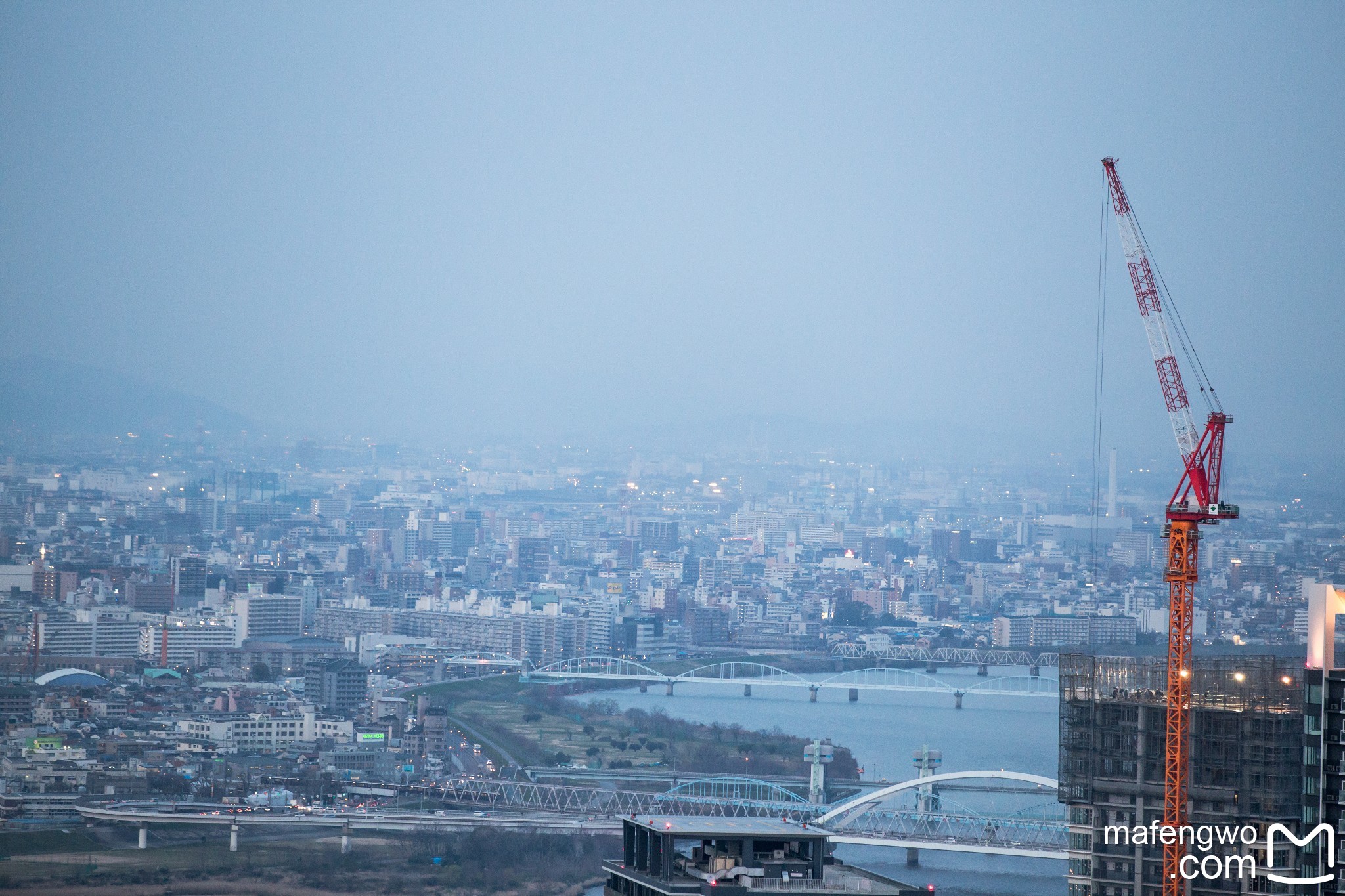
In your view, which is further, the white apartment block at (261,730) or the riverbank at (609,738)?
the white apartment block at (261,730)

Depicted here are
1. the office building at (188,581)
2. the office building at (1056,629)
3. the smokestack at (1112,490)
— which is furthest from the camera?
the smokestack at (1112,490)

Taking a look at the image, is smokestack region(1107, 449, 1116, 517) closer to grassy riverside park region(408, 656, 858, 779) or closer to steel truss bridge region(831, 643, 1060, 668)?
steel truss bridge region(831, 643, 1060, 668)

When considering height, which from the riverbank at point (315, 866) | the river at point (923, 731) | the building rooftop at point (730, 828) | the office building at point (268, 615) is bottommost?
the riverbank at point (315, 866)

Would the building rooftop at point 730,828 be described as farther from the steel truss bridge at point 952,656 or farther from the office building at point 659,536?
the office building at point 659,536

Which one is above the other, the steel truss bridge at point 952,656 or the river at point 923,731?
the steel truss bridge at point 952,656

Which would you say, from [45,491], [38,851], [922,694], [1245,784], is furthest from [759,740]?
[45,491]

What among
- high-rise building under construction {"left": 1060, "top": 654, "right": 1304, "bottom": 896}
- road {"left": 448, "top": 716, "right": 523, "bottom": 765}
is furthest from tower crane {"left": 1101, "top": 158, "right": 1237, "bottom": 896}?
road {"left": 448, "top": 716, "right": 523, "bottom": 765}

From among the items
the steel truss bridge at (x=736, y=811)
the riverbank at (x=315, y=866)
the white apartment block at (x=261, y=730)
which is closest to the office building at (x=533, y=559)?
the white apartment block at (x=261, y=730)
